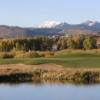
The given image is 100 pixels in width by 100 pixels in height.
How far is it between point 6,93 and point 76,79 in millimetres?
7417

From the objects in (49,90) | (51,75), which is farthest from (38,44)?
(49,90)

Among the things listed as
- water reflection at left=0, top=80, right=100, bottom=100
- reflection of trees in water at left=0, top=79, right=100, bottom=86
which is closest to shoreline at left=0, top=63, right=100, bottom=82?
reflection of trees in water at left=0, top=79, right=100, bottom=86

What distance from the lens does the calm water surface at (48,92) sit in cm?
2072

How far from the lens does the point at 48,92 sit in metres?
22.7

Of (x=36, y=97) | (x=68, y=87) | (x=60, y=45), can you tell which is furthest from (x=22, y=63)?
(x=60, y=45)

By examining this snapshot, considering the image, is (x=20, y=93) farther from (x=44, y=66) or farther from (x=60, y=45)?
(x=60, y=45)

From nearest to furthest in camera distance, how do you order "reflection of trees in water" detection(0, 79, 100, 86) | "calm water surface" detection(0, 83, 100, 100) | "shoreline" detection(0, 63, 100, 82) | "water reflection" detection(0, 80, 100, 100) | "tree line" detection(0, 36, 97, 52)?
"calm water surface" detection(0, 83, 100, 100) < "water reflection" detection(0, 80, 100, 100) < "reflection of trees in water" detection(0, 79, 100, 86) < "shoreline" detection(0, 63, 100, 82) < "tree line" detection(0, 36, 97, 52)

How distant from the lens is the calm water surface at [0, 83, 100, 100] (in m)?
20.7

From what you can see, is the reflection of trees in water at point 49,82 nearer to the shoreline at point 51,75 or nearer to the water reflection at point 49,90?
the water reflection at point 49,90

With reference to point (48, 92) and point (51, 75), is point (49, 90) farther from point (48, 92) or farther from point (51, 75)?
point (51, 75)

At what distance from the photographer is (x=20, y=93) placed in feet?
73.8

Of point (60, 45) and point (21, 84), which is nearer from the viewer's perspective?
point (21, 84)

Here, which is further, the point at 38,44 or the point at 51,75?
the point at 38,44

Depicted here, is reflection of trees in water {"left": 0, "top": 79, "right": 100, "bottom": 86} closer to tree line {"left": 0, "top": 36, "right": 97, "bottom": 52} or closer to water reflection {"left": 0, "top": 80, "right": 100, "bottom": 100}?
water reflection {"left": 0, "top": 80, "right": 100, "bottom": 100}
